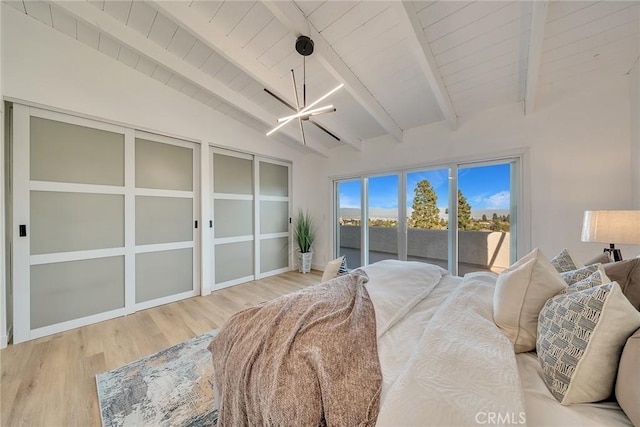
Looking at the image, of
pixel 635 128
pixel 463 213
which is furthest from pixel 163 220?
pixel 635 128

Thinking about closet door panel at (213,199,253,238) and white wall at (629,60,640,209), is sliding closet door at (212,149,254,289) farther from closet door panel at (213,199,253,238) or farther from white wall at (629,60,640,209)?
white wall at (629,60,640,209)

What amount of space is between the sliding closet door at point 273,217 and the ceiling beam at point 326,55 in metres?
2.13

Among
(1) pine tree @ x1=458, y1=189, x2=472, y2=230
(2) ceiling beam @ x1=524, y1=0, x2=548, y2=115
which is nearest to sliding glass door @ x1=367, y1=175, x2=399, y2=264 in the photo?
(1) pine tree @ x1=458, y1=189, x2=472, y2=230

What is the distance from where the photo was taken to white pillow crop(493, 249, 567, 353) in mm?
998

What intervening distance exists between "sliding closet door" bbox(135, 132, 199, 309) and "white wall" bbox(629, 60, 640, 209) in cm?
480

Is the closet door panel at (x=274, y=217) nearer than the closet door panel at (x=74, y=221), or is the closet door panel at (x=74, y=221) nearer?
the closet door panel at (x=74, y=221)

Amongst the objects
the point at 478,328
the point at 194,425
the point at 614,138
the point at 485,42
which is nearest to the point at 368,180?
the point at 485,42

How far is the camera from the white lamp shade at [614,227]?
1.56 m

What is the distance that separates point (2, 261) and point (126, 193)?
1.09 metres

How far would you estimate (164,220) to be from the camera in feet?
9.98

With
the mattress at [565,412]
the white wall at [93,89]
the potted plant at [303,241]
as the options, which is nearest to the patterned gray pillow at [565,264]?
the mattress at [565,412]

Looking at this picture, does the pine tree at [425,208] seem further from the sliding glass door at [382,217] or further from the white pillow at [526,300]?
the white pillow at [526,300]

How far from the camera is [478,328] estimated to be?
3.34 feet

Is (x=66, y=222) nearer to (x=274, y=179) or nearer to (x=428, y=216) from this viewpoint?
(x=274, y=179)
